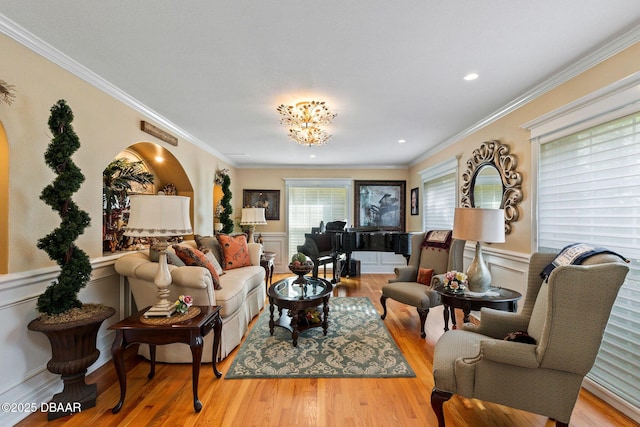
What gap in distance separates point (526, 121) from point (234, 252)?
12.6ft

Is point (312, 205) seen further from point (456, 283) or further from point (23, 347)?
point (23, 347)

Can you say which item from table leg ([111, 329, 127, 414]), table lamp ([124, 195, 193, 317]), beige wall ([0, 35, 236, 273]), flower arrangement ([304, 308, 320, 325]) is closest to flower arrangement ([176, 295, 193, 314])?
table lamp ([124, 195, 193, 317])

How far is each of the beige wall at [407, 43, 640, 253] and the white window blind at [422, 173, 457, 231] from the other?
19.0 inches

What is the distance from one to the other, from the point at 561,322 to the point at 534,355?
0.23m

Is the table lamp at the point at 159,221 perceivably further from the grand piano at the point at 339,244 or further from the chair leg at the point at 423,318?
the grand piano at the point at 339,244

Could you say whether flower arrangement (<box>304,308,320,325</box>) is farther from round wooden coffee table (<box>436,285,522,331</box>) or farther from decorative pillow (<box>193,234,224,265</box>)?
decorative pillow (<box>193,234,224,265</box>)

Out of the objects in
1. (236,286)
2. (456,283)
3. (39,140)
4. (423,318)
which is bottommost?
(423,318)

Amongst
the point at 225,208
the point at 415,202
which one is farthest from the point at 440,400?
the point at 415,202

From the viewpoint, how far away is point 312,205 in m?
6.63

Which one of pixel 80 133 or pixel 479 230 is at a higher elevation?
pixel 80 133

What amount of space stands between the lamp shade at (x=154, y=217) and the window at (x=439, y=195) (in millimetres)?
3874

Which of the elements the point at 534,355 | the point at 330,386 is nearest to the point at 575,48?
the point at 534,355

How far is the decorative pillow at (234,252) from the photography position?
398 centimetres

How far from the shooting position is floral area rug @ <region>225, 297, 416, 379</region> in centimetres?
238
